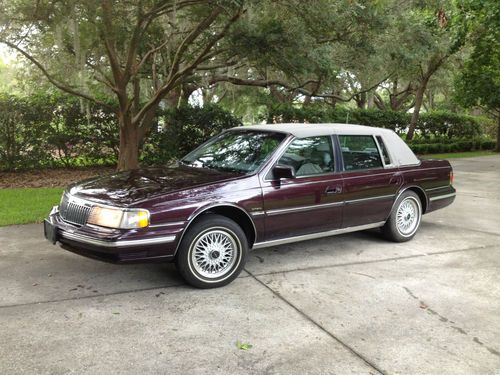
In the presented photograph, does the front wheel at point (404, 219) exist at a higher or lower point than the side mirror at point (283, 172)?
lower

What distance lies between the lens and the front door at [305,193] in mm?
5023

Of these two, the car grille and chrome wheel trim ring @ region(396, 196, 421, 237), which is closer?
the car grille

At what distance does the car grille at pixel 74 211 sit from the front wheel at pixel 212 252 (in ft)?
3.07

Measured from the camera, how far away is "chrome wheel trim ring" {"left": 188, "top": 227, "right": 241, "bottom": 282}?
454 cm

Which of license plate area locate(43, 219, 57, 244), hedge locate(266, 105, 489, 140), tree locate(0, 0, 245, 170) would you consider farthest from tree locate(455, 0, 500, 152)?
license plate area locate(43, 219, 57, 244)

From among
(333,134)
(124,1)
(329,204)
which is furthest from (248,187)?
(124,1)

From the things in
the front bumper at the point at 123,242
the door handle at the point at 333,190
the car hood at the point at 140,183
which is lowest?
the front bumper at the point at 123,242

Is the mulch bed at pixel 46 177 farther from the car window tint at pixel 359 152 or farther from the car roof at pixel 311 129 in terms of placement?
the car window tint at pixel 359 152

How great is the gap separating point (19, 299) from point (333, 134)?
147 inches

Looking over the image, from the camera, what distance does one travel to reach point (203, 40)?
1093 centimetres

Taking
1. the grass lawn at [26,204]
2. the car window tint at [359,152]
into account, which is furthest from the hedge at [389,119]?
the car window tint at [359,152]

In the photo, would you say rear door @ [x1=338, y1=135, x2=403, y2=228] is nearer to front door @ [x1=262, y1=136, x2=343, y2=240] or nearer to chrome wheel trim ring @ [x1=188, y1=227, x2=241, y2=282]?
front door @ [x1=262, y1=136, x2=343, y2=240]

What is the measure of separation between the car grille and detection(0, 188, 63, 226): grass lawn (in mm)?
2671

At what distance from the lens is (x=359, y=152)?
19.6 feet
